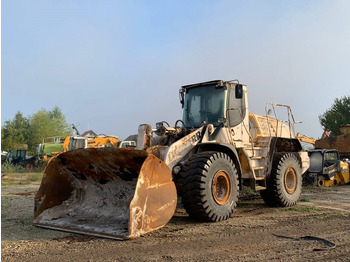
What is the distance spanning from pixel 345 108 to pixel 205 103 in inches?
1245

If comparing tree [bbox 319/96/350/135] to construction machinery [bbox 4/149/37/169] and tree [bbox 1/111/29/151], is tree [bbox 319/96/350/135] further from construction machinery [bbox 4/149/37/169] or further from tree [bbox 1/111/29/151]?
tree [bbox 1/111/29/151]

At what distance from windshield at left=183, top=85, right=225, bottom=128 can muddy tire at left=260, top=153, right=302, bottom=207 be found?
2035mm

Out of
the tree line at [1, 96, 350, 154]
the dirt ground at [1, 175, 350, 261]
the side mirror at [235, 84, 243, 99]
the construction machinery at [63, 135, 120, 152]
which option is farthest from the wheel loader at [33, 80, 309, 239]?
the tree line at [1, 96, 350, 154]

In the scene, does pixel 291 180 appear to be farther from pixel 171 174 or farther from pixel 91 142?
pixel 91 142

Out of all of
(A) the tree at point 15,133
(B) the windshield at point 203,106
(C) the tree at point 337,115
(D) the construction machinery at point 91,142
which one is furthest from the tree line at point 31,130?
(B) the windshield at point 203,106

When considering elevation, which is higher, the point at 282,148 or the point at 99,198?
the point at 282,148

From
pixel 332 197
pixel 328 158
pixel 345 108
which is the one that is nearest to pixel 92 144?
pixel 328 158

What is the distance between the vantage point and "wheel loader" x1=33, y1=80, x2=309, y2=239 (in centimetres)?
544

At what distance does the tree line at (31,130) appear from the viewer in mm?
43125

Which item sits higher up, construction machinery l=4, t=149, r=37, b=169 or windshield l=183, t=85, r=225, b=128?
windshield l=183, t=85, r=225, b=128

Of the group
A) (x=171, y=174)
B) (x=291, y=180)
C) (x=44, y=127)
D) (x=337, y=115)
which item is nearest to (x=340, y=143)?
(x=291, y=180)

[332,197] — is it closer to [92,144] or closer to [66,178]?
[66,178]

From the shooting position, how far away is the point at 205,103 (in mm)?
7910

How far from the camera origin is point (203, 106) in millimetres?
7914
